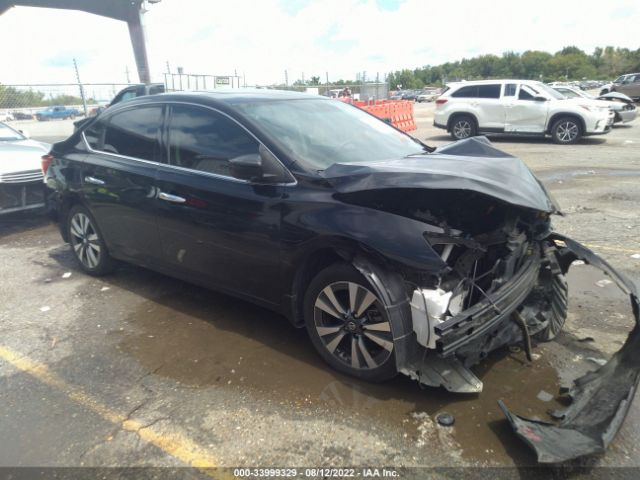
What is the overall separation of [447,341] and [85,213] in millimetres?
3874

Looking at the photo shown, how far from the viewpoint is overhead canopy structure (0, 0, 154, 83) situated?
81.8 ft

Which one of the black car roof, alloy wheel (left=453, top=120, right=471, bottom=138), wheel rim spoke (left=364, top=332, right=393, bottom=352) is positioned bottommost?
alloy wheel (left=453, top=120, right=471, bottom=138)

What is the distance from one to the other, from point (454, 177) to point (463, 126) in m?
13.9

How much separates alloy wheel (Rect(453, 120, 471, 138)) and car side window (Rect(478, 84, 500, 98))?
36.1 inches

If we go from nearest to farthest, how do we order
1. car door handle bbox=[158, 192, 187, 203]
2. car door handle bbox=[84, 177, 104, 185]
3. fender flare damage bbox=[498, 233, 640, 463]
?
fender flare damage bbox=[498, 233, 640, 463] → car door handle bbox=[158, 192, 187, 203] → car door handle bbox=[84, 177, 104, 185]

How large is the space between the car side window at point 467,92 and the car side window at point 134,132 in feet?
43.3

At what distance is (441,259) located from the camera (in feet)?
8.88

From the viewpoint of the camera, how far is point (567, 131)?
47.3 feet

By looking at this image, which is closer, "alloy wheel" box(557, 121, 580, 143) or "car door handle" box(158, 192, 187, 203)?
"car door handle" box(158, 192, 187, 203)

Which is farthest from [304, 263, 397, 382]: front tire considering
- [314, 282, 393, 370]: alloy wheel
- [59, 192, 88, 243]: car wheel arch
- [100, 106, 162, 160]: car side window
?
[59, 192, 88, 243]: car wheel arch

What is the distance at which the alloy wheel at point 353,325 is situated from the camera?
9.77 ft

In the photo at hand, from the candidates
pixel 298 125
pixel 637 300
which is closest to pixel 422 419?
pixel 637 300

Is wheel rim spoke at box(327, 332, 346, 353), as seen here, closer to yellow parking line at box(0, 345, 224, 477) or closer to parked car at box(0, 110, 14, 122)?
yellow parking line at box(0, 345, 224, 477)

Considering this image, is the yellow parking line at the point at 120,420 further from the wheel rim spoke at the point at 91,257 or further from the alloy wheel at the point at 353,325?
the wheel rim spoke at the point at 91,257
